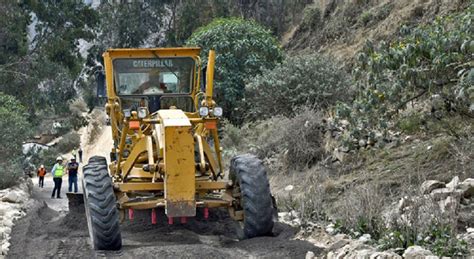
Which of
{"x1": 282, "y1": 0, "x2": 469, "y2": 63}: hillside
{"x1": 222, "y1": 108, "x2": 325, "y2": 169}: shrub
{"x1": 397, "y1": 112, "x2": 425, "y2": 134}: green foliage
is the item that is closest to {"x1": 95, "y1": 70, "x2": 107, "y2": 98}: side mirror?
{"x1": 397, "y1": 112, "x2": 425, "y2": 134}: green foliage

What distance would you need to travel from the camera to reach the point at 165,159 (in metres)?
11.7

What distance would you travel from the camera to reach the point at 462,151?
45.2 ft

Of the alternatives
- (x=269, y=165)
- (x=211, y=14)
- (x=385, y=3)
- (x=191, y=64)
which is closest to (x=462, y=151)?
(x=191, y=64)

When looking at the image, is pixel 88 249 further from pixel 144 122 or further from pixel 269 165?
pixel 269 165

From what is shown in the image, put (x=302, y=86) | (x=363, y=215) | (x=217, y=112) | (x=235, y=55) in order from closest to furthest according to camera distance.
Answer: (x=363, y=215) < (x=217, y=112) < (x=302, y=86) < (x=235, y=55)

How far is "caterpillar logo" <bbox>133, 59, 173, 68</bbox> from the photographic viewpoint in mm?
14500

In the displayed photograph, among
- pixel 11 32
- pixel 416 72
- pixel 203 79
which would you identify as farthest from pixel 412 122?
pixel 11 32

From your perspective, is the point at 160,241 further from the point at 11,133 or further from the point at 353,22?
the point at 353,22

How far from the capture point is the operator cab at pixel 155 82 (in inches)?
567

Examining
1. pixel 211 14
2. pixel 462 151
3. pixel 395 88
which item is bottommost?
pixel 462 151

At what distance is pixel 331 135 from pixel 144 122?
7.76m

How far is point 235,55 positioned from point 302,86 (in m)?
7.38

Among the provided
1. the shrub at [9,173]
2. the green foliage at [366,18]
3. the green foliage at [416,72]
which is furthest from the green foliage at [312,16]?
the green foliage at [416,72]

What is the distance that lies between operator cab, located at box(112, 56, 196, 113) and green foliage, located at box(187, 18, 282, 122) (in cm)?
1576
